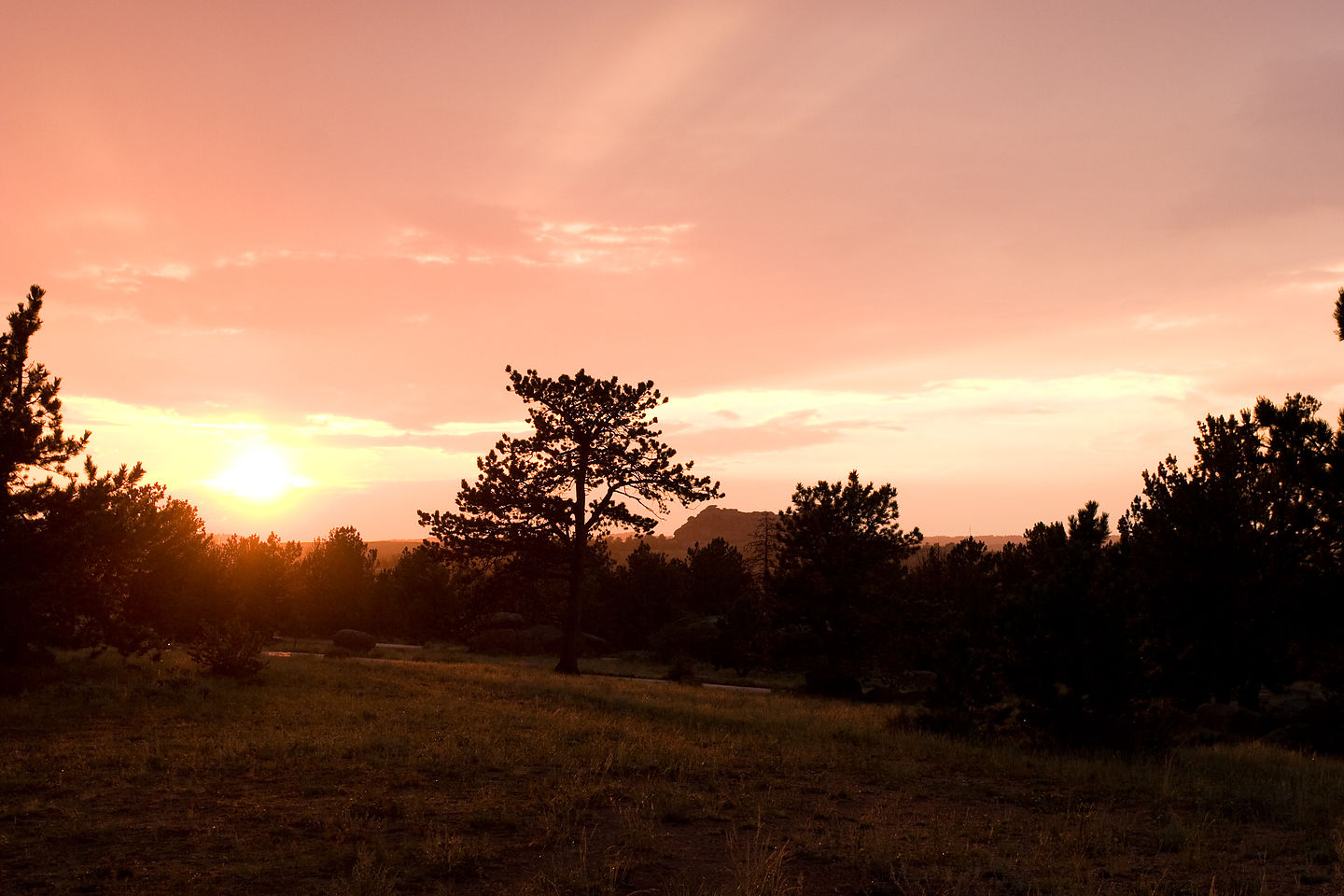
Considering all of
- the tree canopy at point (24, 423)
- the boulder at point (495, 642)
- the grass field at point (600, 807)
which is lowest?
the boulder at point (495, 642)

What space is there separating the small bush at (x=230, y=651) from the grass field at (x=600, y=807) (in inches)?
172

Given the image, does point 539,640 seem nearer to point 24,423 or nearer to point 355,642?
point 355,642

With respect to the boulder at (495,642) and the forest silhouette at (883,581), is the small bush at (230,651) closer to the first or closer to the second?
the forest silhouette at (883,581)

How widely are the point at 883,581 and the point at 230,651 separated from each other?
24.5 metres

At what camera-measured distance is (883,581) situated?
120 feet

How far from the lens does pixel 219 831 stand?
1007 cm

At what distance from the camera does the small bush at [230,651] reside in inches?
1009

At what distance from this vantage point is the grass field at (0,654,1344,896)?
8.88 metres

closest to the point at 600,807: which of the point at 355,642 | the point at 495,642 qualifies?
the point at 355,642

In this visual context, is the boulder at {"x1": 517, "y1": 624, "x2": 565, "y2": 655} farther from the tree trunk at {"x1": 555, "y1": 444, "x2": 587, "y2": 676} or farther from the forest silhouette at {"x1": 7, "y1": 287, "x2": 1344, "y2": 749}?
the tree trunk at {"x1": 555, "y1": 444, "x2": 587, "y2": 676}

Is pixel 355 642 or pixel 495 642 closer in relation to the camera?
pixel 355 642

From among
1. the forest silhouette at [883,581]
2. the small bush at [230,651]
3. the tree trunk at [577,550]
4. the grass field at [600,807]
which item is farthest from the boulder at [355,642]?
the grass field at [600,807]

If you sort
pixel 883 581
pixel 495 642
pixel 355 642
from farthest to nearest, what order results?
pixel 495 642 < pixel 355 642 < pixel 883 581

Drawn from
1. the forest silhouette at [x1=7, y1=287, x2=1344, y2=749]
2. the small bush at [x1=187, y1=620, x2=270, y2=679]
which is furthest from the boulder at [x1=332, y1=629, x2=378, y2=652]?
the small bush at [x1=187, y1=620, x2=270, y2=679]
